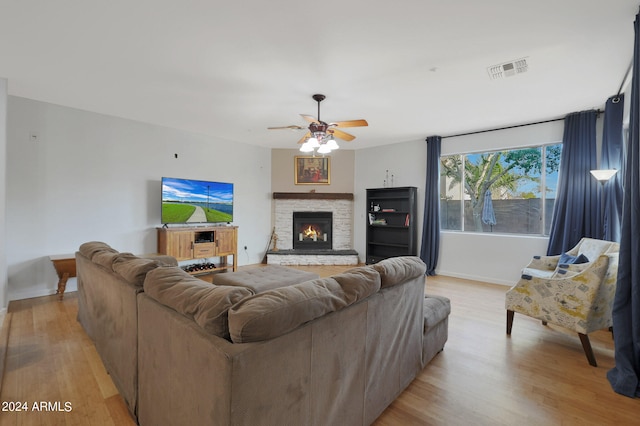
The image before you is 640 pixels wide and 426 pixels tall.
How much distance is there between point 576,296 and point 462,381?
4.22 ft

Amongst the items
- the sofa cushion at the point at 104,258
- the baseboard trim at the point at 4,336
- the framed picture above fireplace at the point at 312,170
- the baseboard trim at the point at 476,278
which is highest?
the framed picture above fireplace at the point at 312,170

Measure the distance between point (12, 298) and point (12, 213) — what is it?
1083 millimetres

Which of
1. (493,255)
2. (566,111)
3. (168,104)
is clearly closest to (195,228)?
(168,104)

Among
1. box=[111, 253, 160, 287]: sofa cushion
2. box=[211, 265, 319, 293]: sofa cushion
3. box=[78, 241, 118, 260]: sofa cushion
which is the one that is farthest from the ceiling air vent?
box=[78, 241, 118, 260]: sofa cushion

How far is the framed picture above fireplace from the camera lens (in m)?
6.71

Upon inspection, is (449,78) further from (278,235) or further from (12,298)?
(12,298)

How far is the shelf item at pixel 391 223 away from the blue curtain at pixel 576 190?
2.19 metres

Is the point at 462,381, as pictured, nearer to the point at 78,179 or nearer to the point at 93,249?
the point at 93,249

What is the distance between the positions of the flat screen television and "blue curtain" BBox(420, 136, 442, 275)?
150 inches

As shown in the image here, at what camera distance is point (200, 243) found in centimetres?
505

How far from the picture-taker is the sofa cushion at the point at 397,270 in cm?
175

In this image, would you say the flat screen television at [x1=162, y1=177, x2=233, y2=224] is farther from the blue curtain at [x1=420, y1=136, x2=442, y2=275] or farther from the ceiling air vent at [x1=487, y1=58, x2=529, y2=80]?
the ceiling air vent at [x1=487, y1=58, x2=529, y2=80]

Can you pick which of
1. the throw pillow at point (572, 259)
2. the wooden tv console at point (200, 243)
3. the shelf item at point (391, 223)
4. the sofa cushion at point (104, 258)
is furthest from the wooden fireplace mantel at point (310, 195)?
the sofa cushion at point (104, 258)

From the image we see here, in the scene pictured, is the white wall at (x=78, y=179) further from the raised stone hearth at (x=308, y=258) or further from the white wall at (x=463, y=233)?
the white wall at (x=463, y=233)
